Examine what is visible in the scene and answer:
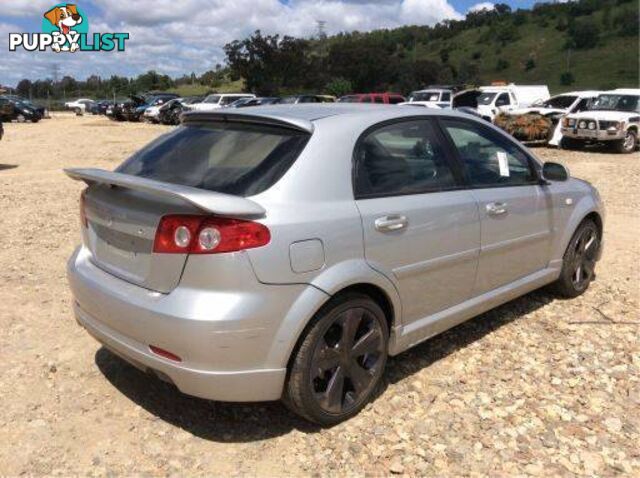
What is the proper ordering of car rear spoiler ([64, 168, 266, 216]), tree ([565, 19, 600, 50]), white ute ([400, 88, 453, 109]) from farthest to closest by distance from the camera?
tree ([565, 19, 600, 50])
white ute ([400, 88, 453, 109])
car rear spoiler ([64, 168, 266, 216])

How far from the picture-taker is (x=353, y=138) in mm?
3445

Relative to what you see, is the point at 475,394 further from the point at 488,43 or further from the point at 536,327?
the point at 488,43

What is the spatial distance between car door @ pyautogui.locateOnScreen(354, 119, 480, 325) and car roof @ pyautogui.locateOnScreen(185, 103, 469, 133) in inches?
3.3

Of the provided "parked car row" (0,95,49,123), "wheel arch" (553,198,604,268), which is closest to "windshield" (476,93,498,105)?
"wheel arch" (553,198,604,268)

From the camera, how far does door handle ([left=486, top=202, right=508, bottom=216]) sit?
162 inches

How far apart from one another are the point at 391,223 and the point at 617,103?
61.1 ft

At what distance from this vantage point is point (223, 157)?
10.9ft

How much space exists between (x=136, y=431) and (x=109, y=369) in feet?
2.59

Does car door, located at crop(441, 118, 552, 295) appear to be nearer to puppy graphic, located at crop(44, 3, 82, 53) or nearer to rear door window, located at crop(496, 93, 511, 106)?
rear door window, located at crop(496, 93, 511, 106)

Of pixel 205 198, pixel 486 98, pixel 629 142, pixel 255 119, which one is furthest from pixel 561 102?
pixel 205 198

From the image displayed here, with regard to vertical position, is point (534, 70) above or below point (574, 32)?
below

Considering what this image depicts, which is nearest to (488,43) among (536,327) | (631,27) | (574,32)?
(574,32)

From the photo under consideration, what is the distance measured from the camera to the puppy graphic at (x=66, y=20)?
1603 inches

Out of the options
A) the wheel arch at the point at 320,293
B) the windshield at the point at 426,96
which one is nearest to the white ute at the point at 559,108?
the windshield at the point at 426,96
